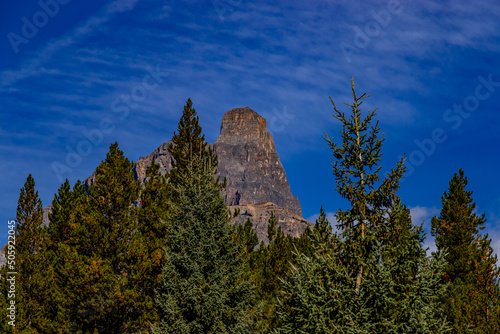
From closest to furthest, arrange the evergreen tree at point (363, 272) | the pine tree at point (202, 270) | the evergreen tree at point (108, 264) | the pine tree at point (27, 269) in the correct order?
the evergreen tree at point (363, 272)
the pine tree at point (202, 270)
the evergreen tree at point (108, 264)
the pine tree at point (27, 269)

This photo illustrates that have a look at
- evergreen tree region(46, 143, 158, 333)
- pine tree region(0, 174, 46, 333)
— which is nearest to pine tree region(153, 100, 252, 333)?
evergreen tree region(46, 143, 158, 333)

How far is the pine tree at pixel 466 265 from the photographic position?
93.4 feet

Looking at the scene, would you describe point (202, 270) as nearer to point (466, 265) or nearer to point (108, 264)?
point (108, 264)

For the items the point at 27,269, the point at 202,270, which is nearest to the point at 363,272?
the point at 202,270

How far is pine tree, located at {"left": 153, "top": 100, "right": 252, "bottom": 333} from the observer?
1830 centimetres

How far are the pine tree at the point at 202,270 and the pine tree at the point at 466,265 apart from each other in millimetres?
14526

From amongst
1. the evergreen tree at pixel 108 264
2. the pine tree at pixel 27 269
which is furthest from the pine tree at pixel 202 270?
the pine tree at pixel 27 269

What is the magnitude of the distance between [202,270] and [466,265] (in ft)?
96.8

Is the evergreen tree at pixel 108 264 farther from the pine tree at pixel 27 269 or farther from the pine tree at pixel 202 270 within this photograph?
the pine tree at pixel 202 270

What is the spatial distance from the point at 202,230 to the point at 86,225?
11.3m

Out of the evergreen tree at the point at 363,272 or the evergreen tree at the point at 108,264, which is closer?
the evergreen tree at the point at 363,272

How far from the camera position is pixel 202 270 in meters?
19.3

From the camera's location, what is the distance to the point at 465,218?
43000 mm

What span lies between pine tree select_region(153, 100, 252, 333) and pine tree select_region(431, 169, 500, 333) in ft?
47.7
